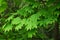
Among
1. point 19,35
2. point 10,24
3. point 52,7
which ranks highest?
point 52,7

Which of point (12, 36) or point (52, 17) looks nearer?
point (52, 17)

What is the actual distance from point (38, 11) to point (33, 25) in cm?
33

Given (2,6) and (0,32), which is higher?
(2,6)

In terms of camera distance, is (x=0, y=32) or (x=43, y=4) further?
(x=0, y=32)

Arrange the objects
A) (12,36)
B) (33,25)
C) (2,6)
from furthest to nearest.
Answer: (12,36), (2,6), (33,25)

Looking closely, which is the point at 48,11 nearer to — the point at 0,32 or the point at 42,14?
the point at 42,14

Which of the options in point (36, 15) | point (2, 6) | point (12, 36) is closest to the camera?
point (36, 15)

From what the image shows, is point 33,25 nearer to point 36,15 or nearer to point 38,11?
point 36,15

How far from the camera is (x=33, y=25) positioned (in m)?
1.78

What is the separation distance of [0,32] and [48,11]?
874 millimetres

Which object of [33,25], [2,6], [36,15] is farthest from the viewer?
[2,6]

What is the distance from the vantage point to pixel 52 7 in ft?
6.64

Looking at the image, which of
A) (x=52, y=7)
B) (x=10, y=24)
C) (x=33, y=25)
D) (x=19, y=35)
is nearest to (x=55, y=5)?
(x=52, y=7)

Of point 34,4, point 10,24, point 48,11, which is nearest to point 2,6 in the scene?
point 10,24
